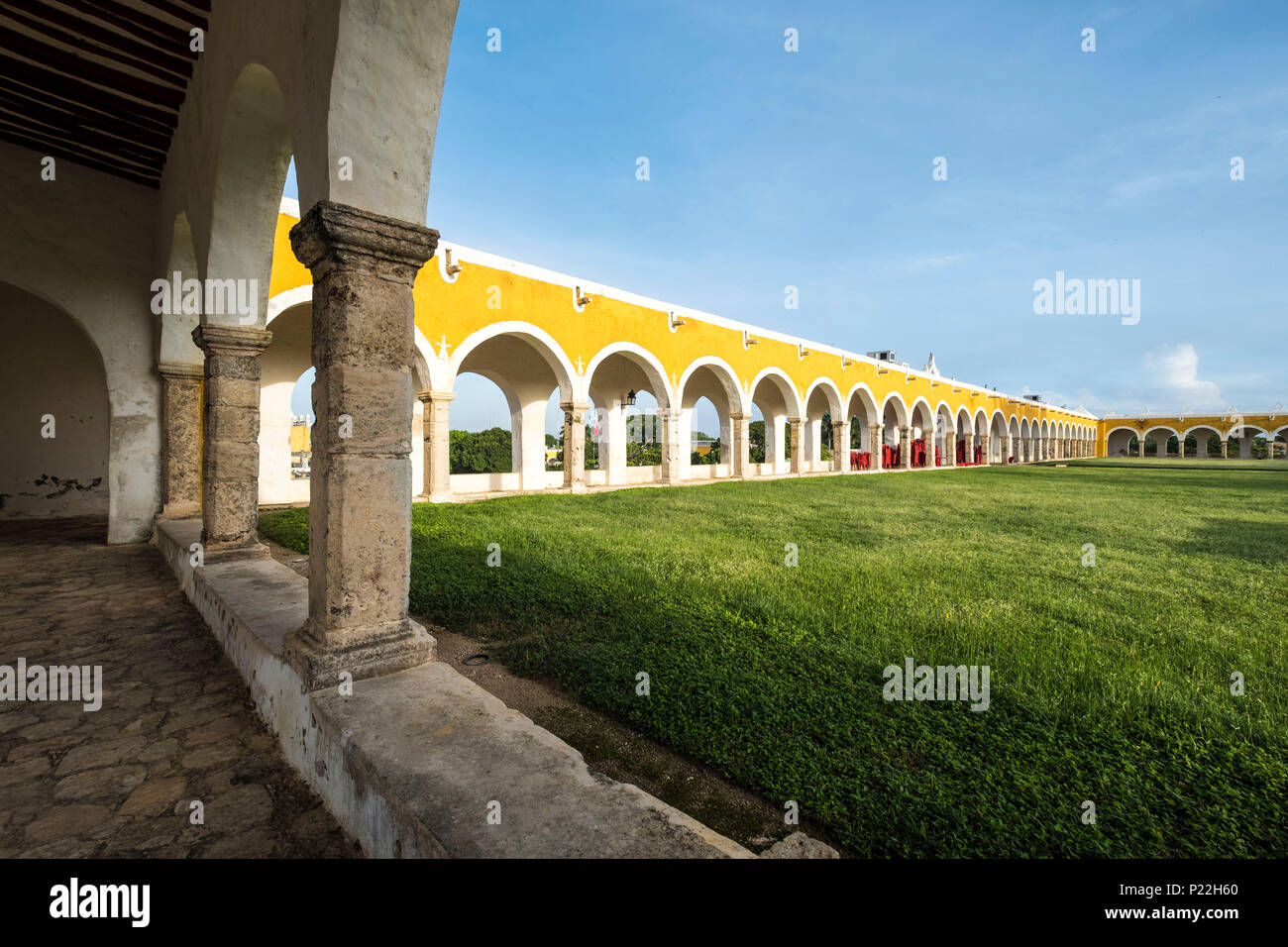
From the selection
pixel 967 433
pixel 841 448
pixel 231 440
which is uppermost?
pixel 967 433

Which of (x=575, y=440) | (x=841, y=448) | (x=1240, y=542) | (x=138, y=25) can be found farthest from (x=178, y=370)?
(x=841, y=448)

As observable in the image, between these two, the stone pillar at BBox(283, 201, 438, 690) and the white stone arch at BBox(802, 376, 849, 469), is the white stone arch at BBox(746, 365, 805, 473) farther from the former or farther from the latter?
the stone pillar at BBox(283, 201, 438, 690)

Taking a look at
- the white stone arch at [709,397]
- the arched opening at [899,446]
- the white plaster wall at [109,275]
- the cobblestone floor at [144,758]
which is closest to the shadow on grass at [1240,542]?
the cobblestone floor at [144,758]

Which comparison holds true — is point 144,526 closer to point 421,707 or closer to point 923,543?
point 421,707

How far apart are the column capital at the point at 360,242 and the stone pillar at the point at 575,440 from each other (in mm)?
9960

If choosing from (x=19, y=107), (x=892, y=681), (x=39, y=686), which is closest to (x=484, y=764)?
(x=892, y=681)

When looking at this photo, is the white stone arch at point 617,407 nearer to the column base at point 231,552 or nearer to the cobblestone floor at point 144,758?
the column base at point 231,552

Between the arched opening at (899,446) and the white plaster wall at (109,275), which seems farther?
the arched opening at (899,446)

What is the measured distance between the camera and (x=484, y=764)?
5.66 ft

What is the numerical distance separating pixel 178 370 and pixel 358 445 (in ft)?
19.7

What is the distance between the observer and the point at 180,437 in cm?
667

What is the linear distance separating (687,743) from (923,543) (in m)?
5.10

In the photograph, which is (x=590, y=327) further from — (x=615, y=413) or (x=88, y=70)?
(x=88, y=70)

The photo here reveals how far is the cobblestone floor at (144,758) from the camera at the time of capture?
195 centimetres
